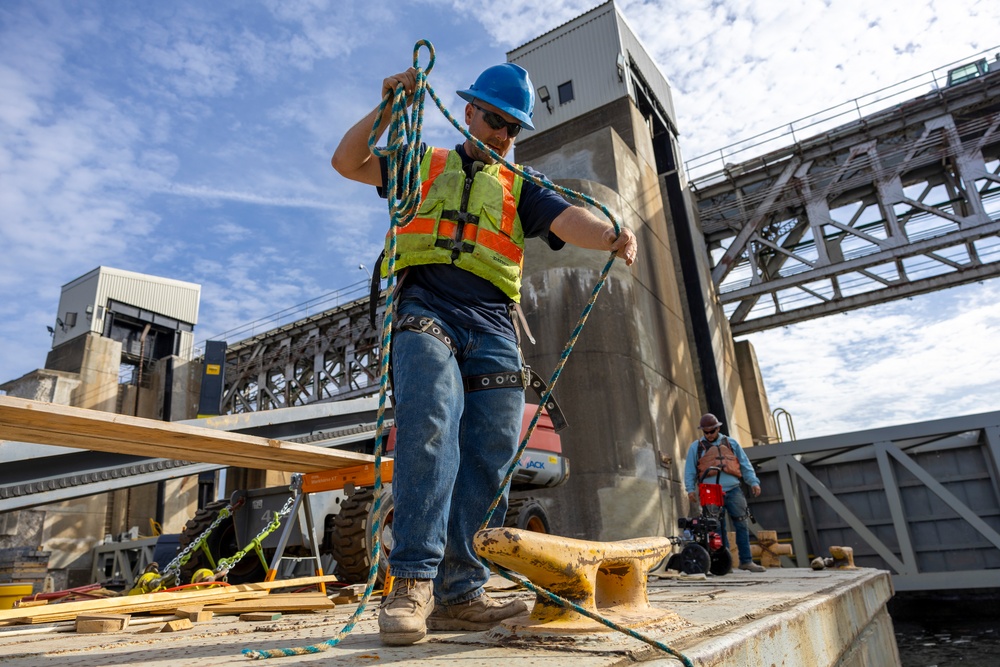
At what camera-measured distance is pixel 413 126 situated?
6.34 feet

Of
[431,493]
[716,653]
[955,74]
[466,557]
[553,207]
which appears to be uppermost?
[955,74]

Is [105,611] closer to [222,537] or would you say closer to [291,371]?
[222,537]

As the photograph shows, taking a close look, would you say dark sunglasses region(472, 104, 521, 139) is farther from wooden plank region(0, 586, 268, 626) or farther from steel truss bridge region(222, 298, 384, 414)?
steel truss bridge region(222, 298, 384, 414)

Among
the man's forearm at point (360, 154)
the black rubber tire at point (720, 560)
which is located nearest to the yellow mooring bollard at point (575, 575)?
the man's forearm at point (360, 154)

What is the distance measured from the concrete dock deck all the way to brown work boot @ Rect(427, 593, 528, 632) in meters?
0.05

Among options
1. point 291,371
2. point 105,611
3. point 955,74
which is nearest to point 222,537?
point 105,611

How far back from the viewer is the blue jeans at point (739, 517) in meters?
6.95

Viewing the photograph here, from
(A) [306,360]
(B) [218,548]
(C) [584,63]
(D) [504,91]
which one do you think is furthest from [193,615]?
(A) [306,360]

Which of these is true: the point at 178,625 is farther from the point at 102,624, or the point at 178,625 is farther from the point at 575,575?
the point at 575,575

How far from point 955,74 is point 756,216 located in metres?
4.58

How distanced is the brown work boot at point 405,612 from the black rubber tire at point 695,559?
5.06m

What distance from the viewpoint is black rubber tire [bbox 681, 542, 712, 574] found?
20.3 feet

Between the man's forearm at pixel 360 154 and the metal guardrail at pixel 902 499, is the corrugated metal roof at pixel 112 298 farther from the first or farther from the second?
the man's forearm at pixel 360 154

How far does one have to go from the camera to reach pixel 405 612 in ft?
→ 5.37
